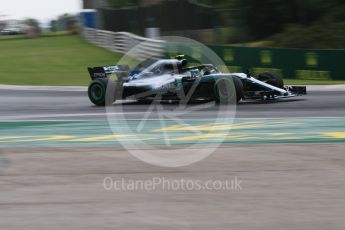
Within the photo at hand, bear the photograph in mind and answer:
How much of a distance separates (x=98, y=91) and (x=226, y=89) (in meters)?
3.15

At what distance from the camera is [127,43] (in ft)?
106

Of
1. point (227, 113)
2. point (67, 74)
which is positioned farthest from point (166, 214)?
point (67, 74)

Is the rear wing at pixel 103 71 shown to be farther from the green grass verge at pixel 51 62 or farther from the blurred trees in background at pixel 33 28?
the blurred trees in background at pixel 33 28

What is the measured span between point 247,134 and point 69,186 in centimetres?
414

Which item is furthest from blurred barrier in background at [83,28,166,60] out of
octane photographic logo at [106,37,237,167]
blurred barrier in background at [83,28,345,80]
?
octane photographic logo at [106,37,237,167]

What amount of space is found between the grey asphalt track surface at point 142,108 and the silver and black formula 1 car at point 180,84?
0.73 ft

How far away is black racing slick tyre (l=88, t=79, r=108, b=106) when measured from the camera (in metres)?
16.4

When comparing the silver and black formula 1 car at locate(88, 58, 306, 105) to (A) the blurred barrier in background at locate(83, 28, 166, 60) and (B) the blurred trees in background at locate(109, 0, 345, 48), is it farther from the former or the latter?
(B) the blurred trees in background at locate(109, 0, 345, 48)

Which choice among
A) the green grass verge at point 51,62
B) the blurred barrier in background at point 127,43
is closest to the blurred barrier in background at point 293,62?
the blurred barrier in background at point 127,43

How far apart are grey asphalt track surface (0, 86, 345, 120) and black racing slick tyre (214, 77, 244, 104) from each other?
A: 31 cm

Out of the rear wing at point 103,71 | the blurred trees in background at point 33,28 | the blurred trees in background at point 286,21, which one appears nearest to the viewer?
the rear wing at point 103,71

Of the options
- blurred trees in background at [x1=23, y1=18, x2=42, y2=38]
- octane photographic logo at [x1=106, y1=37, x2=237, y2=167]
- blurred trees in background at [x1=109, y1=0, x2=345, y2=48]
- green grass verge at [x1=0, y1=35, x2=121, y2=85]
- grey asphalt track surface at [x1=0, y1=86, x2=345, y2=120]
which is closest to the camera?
octane photographic logo at [x1=106, y1=37, x2=237, y2=167]

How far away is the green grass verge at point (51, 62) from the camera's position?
1031 inches

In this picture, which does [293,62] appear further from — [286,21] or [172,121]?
[286,21]
